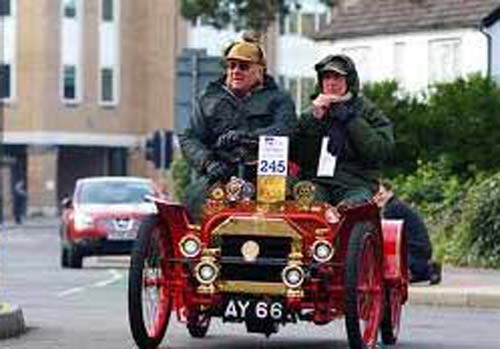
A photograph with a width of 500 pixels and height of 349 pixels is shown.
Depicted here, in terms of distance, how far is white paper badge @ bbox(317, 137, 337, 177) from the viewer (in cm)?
1309

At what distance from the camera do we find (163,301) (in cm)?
1284

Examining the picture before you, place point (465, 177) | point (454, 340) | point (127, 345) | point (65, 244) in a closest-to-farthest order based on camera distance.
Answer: point (127, 345), point (454, 340), point (65, 244), point (465, 177)

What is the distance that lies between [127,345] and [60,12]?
209 ft

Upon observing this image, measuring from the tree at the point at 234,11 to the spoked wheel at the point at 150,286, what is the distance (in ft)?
112

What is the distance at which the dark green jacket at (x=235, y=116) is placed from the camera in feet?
→ 42.6

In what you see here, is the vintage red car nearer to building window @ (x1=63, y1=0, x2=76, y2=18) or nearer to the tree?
the tree

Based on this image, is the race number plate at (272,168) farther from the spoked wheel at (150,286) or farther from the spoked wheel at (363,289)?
the spoked wheel at (150,286)

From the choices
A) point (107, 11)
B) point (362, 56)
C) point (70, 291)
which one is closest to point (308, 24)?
point (107, 11)

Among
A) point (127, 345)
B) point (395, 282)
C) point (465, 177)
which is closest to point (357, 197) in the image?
point (395, 282)

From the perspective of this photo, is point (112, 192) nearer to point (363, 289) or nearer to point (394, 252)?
point (394, 252)

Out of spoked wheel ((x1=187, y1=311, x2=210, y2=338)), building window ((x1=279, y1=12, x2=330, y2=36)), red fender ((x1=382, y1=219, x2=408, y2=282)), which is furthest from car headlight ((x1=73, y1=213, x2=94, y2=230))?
building window ((x1=279, y1=12, x2=330, y2=36))

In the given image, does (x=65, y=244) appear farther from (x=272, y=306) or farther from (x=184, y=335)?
(x=272, y=306)

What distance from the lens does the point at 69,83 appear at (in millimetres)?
77125

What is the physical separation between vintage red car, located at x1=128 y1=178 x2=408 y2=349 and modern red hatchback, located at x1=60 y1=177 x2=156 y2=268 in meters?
18.2
